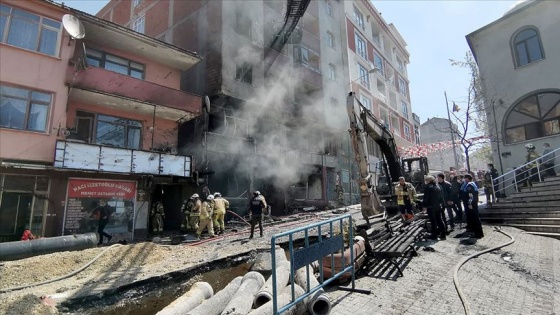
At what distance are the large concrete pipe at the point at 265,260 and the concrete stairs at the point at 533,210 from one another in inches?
309

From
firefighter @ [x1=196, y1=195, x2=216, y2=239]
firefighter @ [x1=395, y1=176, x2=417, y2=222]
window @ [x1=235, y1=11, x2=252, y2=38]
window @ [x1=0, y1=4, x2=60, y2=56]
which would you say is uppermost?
window @ [x1=235, y1=11, x2=252, y2=38]

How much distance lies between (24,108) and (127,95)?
3673 millimetres

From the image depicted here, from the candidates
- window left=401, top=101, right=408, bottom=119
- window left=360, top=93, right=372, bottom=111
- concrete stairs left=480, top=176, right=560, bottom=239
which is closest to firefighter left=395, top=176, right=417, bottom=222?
concrete stairs left=480, top=176, right=560, bottom=239

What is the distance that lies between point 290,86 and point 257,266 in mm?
17204

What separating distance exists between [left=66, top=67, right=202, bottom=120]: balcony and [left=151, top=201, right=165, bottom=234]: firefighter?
4853 mm

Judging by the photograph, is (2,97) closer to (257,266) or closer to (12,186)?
(12,186)

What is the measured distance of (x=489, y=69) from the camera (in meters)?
15.6

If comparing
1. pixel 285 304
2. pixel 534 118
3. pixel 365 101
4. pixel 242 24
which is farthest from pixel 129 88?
pixel 365 101

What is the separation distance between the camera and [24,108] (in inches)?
434

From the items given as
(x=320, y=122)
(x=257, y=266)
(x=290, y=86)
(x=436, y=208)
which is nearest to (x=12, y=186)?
(x=257, y=266)

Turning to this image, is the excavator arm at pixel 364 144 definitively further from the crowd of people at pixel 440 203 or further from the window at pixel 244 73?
the window at pixel 244 73

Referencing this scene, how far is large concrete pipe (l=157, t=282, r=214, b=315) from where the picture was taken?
3915 millimetres

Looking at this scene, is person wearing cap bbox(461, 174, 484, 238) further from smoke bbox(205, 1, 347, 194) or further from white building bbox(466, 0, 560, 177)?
smoke bbox(205, 1, 347, 194)

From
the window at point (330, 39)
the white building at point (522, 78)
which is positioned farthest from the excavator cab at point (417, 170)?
the window at point (330, 39)
